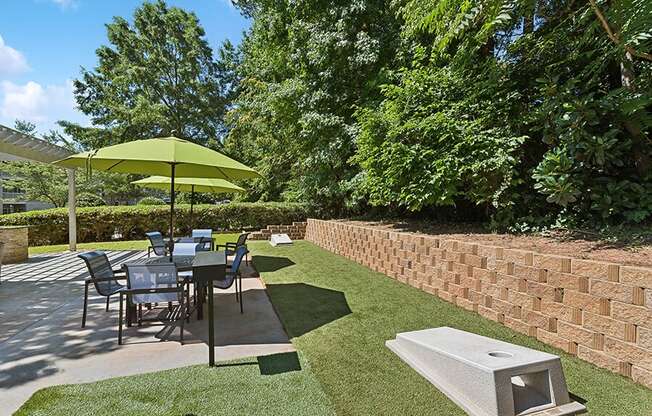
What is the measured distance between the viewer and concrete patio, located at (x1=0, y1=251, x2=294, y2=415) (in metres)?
3.12

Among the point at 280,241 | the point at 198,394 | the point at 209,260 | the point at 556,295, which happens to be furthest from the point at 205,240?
the point at 556,295

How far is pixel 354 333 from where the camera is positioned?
4.00 meters

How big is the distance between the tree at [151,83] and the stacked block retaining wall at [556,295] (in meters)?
25.7

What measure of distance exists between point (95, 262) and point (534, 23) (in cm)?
834

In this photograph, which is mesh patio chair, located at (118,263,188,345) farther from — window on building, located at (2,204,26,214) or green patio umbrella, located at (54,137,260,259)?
window on building, located at (2,204,26,214)

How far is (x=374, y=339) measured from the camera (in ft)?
12.5

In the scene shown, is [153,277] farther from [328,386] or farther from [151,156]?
[328,386]

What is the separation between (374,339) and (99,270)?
12.2 ft

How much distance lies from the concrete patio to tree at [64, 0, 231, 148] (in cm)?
2317

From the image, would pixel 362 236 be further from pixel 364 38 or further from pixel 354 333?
pixel 364 38

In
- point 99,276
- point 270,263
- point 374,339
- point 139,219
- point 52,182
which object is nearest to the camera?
point 374,339

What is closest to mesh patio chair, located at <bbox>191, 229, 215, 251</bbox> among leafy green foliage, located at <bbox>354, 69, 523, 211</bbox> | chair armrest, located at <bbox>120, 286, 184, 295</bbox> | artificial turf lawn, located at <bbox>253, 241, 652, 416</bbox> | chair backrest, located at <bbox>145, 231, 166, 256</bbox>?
chair backrest, located at <bbox>145, 231, 166, 256</bbox>

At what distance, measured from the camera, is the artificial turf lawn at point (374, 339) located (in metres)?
2.58

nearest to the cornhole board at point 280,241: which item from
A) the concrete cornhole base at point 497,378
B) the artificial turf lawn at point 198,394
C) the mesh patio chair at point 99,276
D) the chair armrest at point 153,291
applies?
the mesh patio chair at point 99,276
